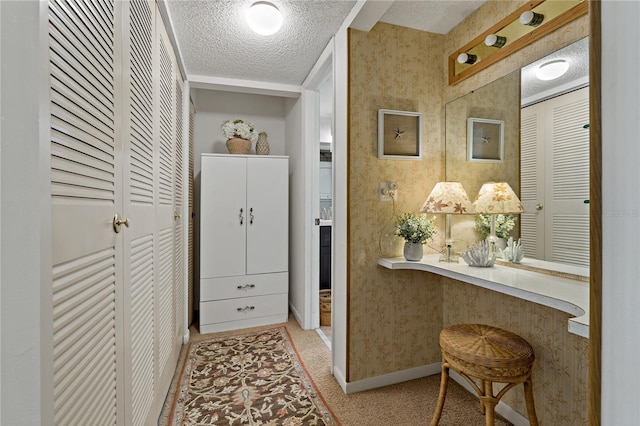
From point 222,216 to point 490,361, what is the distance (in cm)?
238

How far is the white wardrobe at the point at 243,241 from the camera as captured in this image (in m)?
2.85

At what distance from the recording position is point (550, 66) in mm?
1486

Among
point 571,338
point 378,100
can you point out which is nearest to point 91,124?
point 378,100

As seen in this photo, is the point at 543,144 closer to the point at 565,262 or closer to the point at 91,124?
the point at 565,262

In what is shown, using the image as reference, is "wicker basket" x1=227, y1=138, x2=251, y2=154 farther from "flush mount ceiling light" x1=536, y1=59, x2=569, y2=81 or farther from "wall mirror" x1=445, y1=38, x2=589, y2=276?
"flush mount ceiling light" x1=536, y1=59, x2=569, y2=81

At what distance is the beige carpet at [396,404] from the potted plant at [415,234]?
0.87 metres

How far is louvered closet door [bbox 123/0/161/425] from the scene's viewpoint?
1.13 m

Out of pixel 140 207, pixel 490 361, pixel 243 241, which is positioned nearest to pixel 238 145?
pixel 243 241

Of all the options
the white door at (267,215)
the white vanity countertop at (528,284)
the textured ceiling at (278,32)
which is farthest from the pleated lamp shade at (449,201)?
the white door at (267,215)

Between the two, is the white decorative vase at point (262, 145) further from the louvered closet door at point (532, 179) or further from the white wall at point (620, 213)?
the white wall at point (620, 213)

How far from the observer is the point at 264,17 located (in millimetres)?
1730

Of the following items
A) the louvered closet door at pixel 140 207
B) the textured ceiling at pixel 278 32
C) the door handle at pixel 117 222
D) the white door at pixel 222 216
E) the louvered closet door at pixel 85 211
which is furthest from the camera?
the white door at pixel 222 216

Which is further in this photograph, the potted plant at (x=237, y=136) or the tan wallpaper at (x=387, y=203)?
the potted plant at (x=237, y=136)

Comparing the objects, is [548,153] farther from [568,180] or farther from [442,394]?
[442,394]
